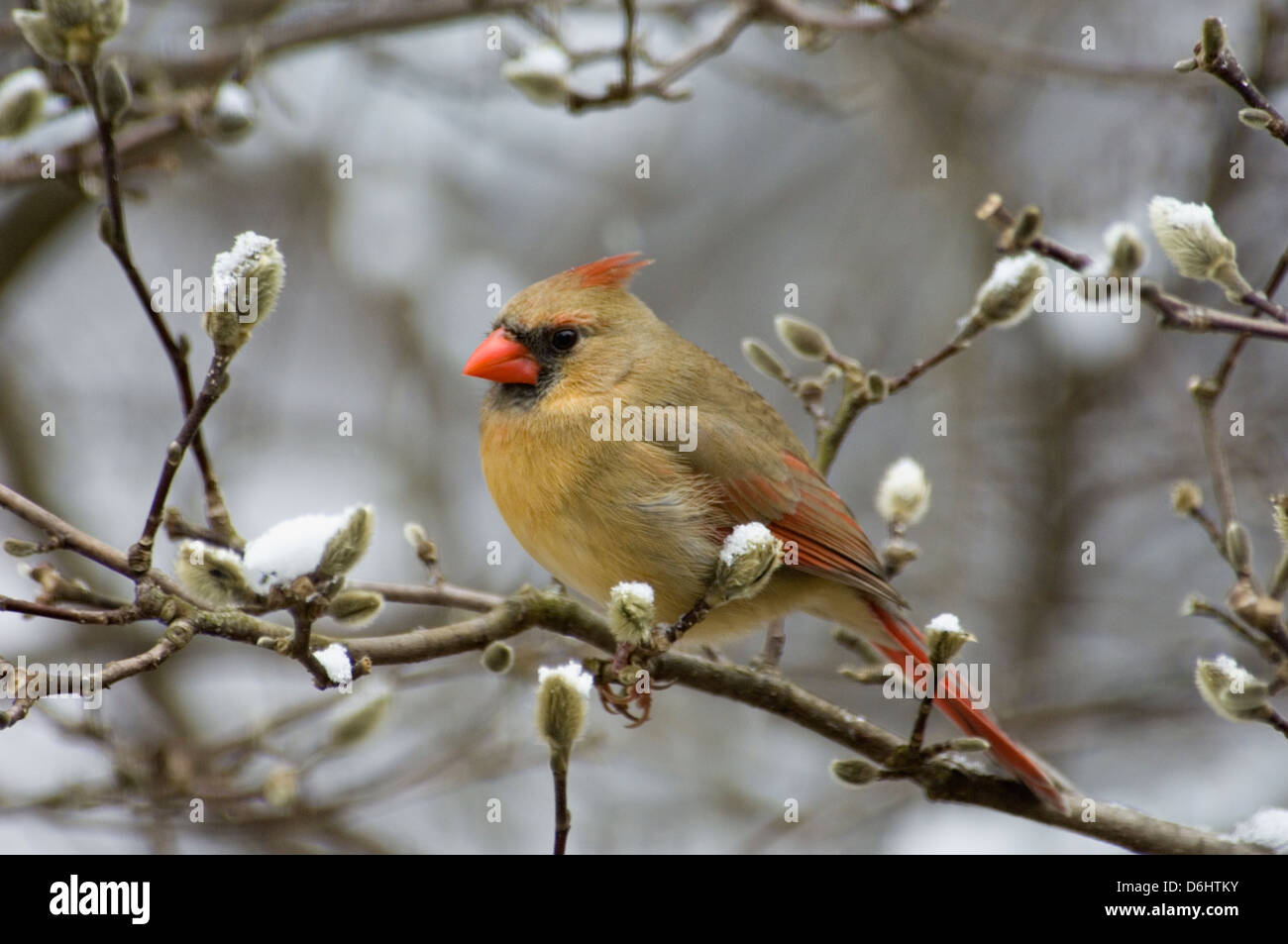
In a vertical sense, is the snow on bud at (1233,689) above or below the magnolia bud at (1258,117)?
below

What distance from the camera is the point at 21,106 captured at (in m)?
2.53

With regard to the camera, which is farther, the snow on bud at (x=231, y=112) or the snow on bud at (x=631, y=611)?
the snow on bud at (x=231, y=112)

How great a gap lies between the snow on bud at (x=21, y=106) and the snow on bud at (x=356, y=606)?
1284mm

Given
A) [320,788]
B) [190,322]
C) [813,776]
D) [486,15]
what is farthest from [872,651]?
[190,322]

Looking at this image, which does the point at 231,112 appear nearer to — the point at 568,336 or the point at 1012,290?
the point at 568,336

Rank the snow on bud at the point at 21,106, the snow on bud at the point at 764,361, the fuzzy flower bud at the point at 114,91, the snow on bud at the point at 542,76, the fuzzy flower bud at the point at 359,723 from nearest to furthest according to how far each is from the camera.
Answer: the fuzzy flower bud at the point at 114,91
the snow on bud at the point at 21,106
the fuzzy flower bud at the point at 359,723
the snow on bud at the point at 764,361
the snow on bud at the point at 542,76

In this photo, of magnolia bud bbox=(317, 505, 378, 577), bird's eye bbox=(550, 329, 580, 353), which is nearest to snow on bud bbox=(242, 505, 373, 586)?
magnolia bud bbox=(317, 505, 378, 577)

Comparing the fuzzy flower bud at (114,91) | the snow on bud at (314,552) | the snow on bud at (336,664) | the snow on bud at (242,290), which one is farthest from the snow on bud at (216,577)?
the fuzzy flower bud at (114,91)

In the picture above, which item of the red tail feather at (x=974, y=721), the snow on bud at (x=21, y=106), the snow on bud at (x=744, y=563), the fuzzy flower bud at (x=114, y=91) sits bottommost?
the red tail feather at (x=974, y=721)

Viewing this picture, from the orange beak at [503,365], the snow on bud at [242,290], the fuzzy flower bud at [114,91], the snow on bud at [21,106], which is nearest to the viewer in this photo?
the snow on bud at [242,290]

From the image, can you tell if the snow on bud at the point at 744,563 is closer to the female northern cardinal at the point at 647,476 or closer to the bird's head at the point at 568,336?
the female northern cardinal at the point at 647,476

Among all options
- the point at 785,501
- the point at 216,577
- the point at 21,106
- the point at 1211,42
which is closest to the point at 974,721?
the point at 785,501

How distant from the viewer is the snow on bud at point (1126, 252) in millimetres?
2018

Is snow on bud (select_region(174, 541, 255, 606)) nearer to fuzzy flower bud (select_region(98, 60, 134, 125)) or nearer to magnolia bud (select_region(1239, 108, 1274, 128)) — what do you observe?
fuzzy flower bud (select_region(98, 60, 134, 125))
